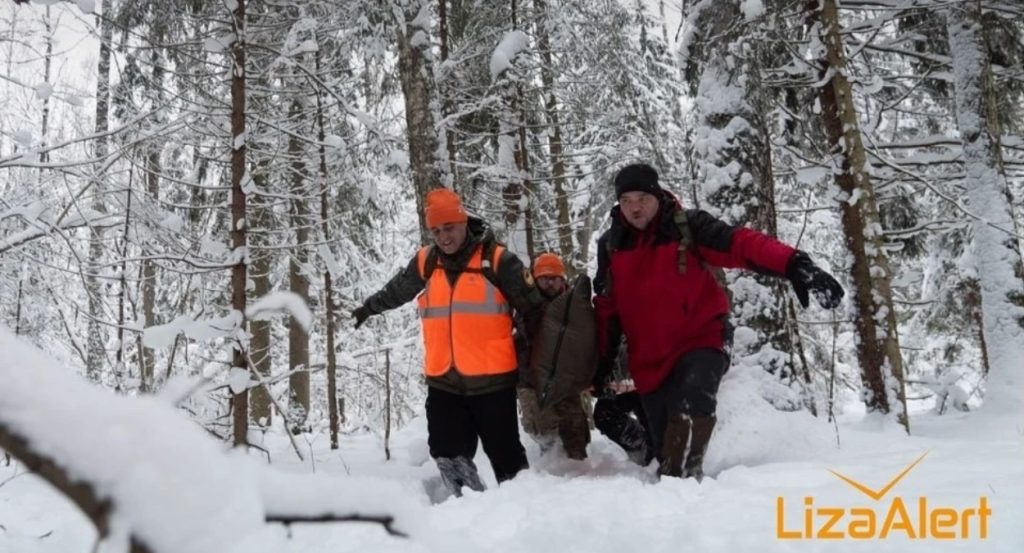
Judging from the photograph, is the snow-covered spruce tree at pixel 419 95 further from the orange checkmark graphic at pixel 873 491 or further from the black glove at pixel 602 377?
the orange checkmark graphic at pixel 873 491

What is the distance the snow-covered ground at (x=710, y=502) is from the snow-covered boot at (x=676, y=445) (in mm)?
373

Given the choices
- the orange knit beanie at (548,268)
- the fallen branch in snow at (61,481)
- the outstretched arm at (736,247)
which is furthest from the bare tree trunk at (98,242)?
the fallen branch in snow at (61,481)

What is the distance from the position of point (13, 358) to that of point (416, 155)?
230 inches

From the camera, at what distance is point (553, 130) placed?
44.3ft

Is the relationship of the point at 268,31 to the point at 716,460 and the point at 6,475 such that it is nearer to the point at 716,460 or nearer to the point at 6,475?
the point at 6,475

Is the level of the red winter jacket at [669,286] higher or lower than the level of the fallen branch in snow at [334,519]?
higher

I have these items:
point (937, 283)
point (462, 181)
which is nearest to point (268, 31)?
point (462, 181)

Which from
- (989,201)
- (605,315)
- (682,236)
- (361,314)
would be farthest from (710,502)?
(989,201)

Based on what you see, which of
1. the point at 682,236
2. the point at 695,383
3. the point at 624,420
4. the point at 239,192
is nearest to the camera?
the point at 695,383

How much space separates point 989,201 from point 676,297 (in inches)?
260

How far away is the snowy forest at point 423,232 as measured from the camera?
742 mm

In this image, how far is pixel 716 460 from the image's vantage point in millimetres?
4172

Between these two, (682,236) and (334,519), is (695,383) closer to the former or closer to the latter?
(682,236)

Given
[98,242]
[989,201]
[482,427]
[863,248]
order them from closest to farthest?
[482,427]
[98,242]
[863,248]
[989,201]
